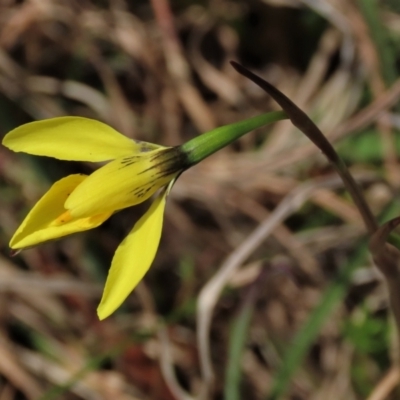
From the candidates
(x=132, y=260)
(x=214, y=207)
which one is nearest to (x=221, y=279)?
(x=214, y=207)

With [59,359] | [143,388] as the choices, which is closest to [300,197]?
[143,388]

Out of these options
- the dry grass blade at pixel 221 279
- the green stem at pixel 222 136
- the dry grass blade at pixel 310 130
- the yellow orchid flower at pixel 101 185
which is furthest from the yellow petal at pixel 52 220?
the dry grass blade at pixel 221 279

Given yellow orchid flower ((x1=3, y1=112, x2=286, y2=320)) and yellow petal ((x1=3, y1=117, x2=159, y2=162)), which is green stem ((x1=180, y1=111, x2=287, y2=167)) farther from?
yellow petal ((x1=3, y1=117, x2=159, y2=162))

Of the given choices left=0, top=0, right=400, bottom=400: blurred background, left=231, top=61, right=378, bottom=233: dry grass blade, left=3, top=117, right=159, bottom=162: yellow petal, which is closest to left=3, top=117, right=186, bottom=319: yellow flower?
left=3, top=117, right=159, bottom=162: yellow petal

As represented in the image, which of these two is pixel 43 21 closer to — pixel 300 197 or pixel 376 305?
pixel 300 197

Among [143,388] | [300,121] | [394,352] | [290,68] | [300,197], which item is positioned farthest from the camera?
[290,68]

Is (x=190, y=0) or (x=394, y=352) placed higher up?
(x=190, y=0)

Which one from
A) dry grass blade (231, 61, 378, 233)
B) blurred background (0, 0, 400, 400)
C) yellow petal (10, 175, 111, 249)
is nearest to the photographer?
dry grass blade (231, 61, 378, 233)

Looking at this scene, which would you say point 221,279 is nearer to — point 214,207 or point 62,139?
point 214,207

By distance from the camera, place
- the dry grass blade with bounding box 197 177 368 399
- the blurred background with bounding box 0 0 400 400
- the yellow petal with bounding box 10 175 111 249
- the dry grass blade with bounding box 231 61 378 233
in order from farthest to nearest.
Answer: the blurred background with bounding box 0 0 400 400
the dry grass blade with bounding box 197 177 368 399
the yellow petal with bounding box 10 175 111 249
the dry grass blade with bounding box 231 61 378 233
